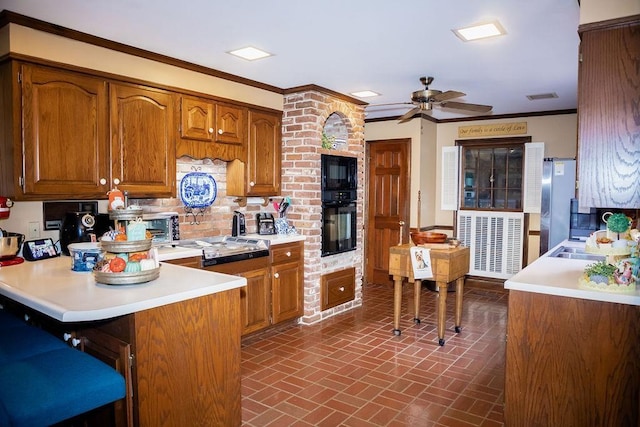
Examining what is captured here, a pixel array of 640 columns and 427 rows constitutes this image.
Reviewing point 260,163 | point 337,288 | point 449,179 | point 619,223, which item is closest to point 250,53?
point 260,163

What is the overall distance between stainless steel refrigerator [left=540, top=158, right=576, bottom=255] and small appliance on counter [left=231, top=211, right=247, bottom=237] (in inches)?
136

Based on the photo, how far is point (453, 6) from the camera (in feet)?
8.39

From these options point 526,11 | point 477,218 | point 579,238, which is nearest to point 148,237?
point 526,11

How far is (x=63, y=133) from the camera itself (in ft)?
9.55

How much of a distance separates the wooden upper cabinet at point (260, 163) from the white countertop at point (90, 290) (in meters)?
1.76

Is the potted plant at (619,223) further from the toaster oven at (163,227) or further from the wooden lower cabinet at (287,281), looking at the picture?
the toaster oven at (163,227)

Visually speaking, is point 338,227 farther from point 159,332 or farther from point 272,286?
point 159,332

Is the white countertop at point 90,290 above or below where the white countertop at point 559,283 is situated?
above

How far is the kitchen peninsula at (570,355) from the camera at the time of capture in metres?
2.10

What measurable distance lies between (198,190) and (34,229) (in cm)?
133

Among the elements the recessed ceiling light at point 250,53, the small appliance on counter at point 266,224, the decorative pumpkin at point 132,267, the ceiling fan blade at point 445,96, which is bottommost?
the decorative pumpkin at point 132,267

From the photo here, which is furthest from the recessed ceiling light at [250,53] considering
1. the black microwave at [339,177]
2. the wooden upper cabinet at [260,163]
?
the black microwave at [339,177]

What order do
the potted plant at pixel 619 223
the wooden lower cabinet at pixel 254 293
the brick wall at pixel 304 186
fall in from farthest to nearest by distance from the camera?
the brick wall at pixel 304 186
the wooden lower cabinet at pixel 254 293
the potted plant at pixel 619 223

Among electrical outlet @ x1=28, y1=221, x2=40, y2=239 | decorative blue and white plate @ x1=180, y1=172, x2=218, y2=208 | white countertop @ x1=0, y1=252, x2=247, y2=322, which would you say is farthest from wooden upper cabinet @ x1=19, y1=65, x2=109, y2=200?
decorative blue and white plate @ x1=180, y1=172, x2=218, y2=208
